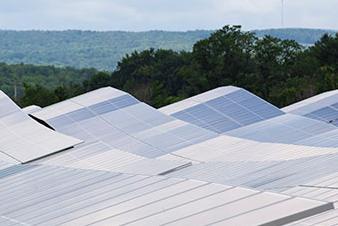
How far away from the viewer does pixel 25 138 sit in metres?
35.0

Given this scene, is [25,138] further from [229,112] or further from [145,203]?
[145,203]

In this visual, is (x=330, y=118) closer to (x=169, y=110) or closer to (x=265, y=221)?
(x=169, y=110)

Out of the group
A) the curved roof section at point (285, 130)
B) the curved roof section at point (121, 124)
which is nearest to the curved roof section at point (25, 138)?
the curved roof section at point (121, 124)

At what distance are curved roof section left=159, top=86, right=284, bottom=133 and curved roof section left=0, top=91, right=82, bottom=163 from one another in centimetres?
688

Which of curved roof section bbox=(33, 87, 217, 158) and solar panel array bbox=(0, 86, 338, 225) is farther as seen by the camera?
curved roof section bbox=(33, 87, 217, 158)

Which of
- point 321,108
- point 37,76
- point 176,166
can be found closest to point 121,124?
point 321,108

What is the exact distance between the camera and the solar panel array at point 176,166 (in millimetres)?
14758

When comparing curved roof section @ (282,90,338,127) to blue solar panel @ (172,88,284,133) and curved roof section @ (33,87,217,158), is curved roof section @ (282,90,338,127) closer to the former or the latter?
blue solar panel @ (172,88,284,133)

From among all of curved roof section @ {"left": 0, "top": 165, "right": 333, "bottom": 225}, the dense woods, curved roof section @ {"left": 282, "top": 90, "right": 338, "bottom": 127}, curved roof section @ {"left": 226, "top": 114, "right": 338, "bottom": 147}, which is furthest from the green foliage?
curved roof section @ {"left": 0, "top": 165, "right": 333, "bottom": 225}

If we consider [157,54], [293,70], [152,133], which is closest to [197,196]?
[152,133]

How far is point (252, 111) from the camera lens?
1566 inches

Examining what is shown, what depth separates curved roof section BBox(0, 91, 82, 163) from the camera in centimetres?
3228

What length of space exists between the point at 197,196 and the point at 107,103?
26771 mm

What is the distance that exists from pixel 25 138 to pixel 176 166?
982 centimetres
